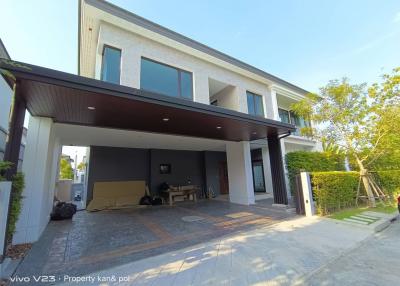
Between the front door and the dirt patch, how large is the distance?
38.8 ft

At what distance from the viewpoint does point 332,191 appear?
7.01m

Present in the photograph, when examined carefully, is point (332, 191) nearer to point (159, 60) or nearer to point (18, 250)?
point (159, 60)

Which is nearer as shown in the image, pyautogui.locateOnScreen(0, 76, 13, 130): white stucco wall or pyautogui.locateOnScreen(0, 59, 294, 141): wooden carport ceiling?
pyautogui.locateOnScreen(0, 59, 294, 141): wooden carport ceiling

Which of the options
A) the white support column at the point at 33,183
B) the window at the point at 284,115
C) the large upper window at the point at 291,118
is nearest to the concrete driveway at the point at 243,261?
the white support column at the point at 33,183

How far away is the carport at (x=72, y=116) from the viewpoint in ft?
11.6

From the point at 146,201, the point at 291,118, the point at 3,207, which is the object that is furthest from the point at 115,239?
the point at 291,118

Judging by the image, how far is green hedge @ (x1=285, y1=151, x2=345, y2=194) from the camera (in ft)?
34.3

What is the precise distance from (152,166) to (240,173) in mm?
5127

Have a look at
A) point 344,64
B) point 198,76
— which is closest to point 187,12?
point 198,76

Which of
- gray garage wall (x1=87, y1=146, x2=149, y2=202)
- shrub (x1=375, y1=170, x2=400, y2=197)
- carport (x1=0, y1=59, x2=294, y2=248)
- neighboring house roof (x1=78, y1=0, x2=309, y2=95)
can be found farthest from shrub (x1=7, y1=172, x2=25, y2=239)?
shrub (x1=375, y1=170, x2=400, y2=197)

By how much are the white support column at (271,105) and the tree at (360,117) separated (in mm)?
1759

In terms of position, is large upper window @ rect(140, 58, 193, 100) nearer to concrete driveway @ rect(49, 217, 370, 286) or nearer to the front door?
concrete driveway @ rect(49, 217, 370, 286)

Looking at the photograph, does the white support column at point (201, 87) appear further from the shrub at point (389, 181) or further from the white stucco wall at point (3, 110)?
the shrub at point (389, 181)

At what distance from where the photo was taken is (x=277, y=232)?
15.6ft
